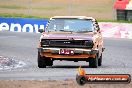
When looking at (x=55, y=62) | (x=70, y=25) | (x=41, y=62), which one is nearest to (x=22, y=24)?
(x=55, y=62)

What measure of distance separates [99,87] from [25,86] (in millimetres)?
1560

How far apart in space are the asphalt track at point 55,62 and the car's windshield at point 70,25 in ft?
3.96

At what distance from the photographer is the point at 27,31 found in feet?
137

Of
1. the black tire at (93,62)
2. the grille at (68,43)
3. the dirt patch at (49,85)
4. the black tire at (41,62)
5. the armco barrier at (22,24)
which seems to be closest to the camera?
the dirt patch at (49,85)

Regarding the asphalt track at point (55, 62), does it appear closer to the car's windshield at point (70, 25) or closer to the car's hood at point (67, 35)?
the car's hood at point (67, 35)

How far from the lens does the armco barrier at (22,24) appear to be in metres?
41.2

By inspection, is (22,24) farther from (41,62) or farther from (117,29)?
(41,62)

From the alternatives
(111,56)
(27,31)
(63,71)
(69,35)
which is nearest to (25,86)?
(63,71)

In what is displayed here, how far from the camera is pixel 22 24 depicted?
41.8 metres

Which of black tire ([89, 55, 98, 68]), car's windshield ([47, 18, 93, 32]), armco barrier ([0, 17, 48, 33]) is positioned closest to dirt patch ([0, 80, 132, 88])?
black tire ([89, 55, 98, 68])

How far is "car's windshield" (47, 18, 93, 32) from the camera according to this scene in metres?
20.2

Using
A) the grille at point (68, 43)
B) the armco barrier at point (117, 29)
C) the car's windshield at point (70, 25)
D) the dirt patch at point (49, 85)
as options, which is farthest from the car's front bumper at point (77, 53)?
the armco barrier at point (117, 29)

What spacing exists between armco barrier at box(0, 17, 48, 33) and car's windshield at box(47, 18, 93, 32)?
2033cm

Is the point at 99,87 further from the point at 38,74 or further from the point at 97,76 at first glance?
the point at 38,74
